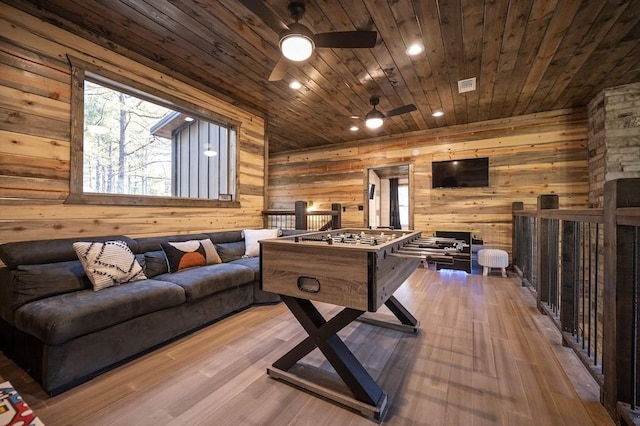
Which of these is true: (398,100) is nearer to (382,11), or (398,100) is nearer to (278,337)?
(382,11)

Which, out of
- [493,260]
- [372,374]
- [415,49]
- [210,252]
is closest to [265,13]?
[415,49]

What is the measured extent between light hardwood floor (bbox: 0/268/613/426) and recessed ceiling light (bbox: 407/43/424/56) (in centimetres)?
280

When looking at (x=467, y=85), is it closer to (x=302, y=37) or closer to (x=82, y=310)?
(x=302, y=37)

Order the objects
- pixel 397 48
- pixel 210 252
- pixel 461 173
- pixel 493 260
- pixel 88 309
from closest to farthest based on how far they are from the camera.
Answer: pixel 88 309
pixel 397 48
pixel 210 252
pixel 493 260
pixel 461 173

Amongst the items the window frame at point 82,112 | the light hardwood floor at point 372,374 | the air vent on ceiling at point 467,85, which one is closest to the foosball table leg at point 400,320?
the light hardwood floor at point 372,374

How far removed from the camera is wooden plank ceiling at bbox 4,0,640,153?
228 centimetres

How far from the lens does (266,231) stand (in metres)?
3.83

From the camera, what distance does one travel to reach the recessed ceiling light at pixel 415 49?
2.76 metres

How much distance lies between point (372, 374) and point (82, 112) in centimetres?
338

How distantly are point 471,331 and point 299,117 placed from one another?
4.18 m

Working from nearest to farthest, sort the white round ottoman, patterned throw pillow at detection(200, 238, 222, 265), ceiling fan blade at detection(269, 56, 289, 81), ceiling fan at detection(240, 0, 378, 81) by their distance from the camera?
ceiling fan at detection(240, 0, 378, 81)
ceiling fan blade at detection(269, 56, 289, 81)
patterned throw pillow at detection(200, 238, 222, 265)
the white round ottoman

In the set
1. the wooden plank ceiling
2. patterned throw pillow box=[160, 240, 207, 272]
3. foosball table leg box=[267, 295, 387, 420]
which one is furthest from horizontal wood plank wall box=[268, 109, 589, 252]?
foosball table leg box=[267, 295, 387, 420]

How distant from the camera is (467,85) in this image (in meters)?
3.62

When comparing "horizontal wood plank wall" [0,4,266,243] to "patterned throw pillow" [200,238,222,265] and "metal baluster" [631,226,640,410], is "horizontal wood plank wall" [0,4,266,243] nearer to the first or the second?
"patterned throw pillow" [200,238,222,265]
